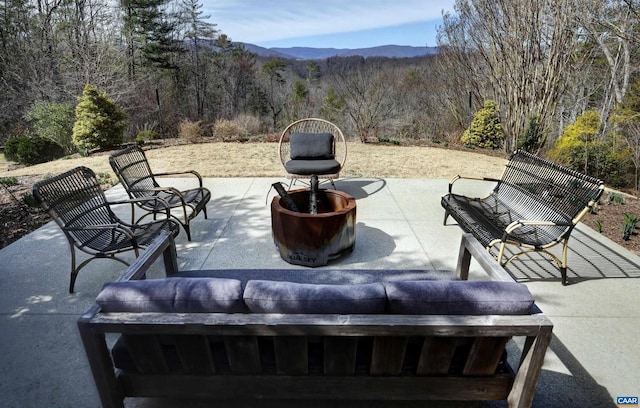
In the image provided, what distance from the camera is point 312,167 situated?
15.1 feet

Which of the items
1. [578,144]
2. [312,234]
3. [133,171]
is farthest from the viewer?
[578,144]

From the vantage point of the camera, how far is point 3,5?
44.0 feet

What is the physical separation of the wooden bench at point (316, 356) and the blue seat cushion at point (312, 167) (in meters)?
3.21

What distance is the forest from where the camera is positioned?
26.2ft

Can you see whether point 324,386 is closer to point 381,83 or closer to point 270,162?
point 270,162

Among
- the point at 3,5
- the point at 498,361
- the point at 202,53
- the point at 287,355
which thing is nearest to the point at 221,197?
the point at 287,355

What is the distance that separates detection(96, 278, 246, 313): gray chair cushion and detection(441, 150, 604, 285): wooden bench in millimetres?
2185

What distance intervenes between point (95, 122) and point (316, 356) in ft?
31.0

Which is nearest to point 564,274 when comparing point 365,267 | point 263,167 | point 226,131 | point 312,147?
point 365,267

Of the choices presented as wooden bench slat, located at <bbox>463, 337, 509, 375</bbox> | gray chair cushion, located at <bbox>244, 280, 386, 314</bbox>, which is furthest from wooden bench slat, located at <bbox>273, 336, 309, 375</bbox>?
wooden bench slat, located at <bbox>463, 337, 509, 375</bbox>

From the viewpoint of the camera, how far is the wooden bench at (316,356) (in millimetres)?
1298

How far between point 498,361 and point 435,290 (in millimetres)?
419

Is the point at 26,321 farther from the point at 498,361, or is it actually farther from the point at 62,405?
the point at 498,361

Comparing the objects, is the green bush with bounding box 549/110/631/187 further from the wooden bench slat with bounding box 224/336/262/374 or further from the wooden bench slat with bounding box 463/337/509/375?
the wooden bench slat with bounding box 224/336/262/374
